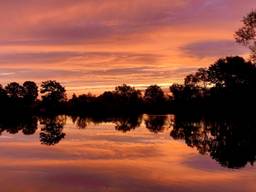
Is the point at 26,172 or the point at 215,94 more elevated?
the point at 215,94

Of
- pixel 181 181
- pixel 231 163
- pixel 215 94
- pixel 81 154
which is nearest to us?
pixel 181 181

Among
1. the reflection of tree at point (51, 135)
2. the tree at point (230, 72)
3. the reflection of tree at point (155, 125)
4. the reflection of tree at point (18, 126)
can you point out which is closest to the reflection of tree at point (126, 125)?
the reflection of tree at point (155, 125)

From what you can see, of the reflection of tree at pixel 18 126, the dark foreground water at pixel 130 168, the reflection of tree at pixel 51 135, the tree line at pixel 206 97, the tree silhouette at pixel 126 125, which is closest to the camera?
the dark foreground water at pixel 130 168

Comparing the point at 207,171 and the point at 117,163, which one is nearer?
the point at 207,171

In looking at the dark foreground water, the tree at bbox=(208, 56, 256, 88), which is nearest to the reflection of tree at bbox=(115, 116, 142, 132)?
the dark foreground water

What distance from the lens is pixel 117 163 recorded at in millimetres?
21406

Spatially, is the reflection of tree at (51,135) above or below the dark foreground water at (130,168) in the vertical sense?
above

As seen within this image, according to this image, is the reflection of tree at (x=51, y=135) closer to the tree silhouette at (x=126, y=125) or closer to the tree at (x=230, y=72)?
the tree silhouette at (x=126, y=125)

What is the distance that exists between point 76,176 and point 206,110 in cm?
11663

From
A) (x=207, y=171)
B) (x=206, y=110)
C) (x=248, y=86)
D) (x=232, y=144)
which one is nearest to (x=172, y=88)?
(x=206, y=110)

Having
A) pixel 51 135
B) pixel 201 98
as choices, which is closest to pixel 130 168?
pixel 51 135

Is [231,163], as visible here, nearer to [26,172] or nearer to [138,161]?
[138,161]

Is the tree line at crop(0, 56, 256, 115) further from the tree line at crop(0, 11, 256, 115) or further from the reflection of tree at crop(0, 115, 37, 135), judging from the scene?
the reflection of tree at crop(0, 115, 37, 135)

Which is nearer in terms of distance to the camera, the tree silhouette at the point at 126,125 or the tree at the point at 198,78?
the tree silhouette at the point at 126,125
